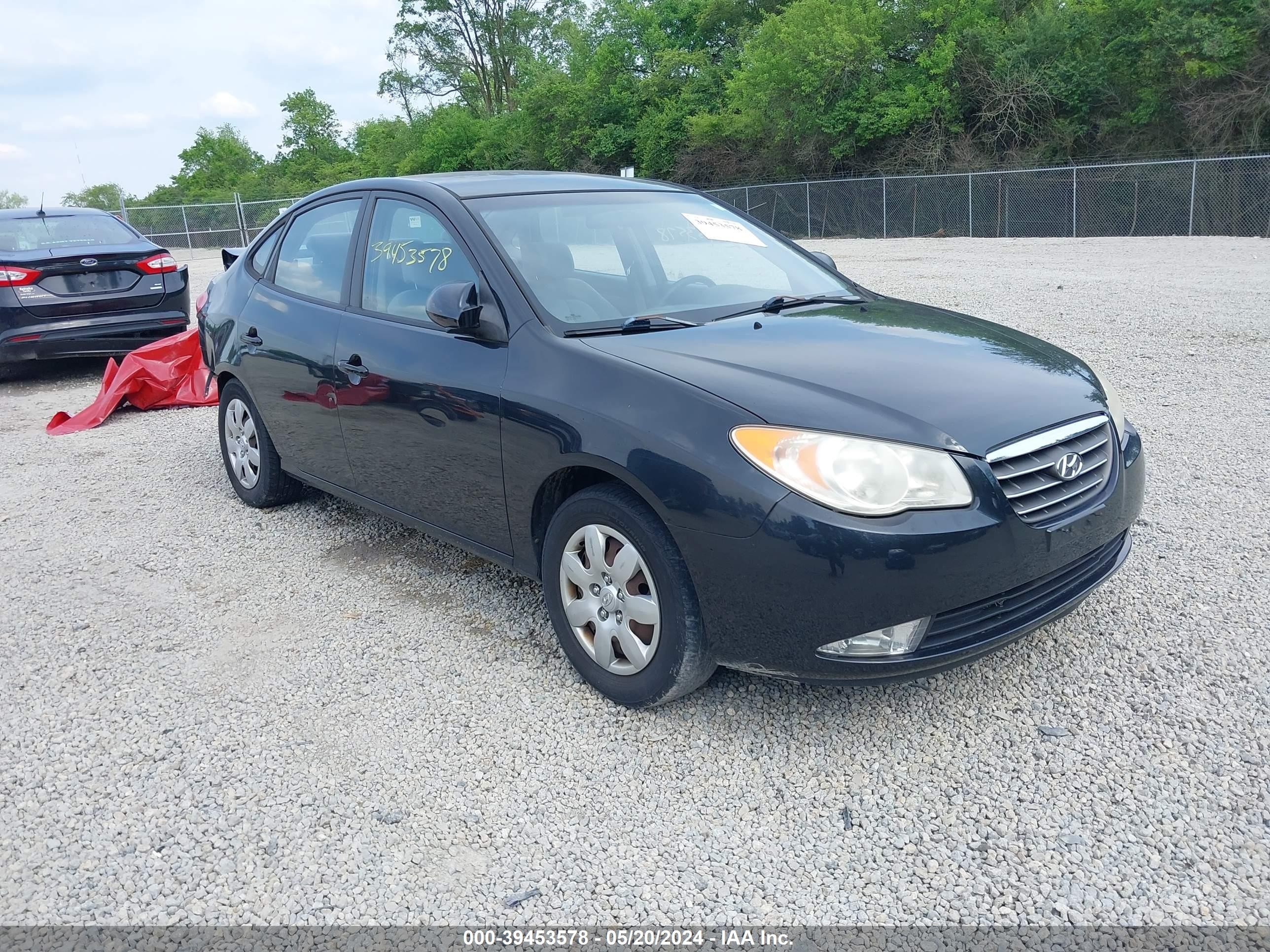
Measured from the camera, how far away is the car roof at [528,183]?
13.6 feet

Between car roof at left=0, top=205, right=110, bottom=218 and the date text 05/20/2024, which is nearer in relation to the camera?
the date text 05/20/2024

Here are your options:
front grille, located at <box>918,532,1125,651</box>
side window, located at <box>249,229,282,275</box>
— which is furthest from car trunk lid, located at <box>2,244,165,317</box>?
front grille, located at <box>918,532,1125,651</box>

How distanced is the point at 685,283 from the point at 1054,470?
64.0 inches

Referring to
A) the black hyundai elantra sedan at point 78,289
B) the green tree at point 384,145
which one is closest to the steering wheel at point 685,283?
the black hyundai elantra sedan at point 78,289

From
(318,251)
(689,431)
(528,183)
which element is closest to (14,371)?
(318,251)

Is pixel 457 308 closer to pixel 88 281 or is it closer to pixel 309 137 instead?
pixel 88 281

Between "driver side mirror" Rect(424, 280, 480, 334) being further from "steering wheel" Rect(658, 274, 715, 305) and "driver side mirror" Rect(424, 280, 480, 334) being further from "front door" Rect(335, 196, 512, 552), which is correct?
"steering wheel" Rect(658, 274, 715, 305)

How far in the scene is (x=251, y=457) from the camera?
5398 millimetres

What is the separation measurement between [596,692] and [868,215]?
1142 inches

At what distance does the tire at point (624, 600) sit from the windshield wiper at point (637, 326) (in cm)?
59

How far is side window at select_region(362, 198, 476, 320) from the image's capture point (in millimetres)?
3893

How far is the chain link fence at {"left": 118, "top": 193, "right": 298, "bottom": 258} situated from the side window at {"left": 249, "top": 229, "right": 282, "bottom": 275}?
34.1 m

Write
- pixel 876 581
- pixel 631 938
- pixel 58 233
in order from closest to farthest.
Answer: pixel 631 938
pixel 876 581
pixel 58 233

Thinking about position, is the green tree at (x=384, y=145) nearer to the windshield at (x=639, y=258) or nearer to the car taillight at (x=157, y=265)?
the car taillight at (x=157, y=265)
